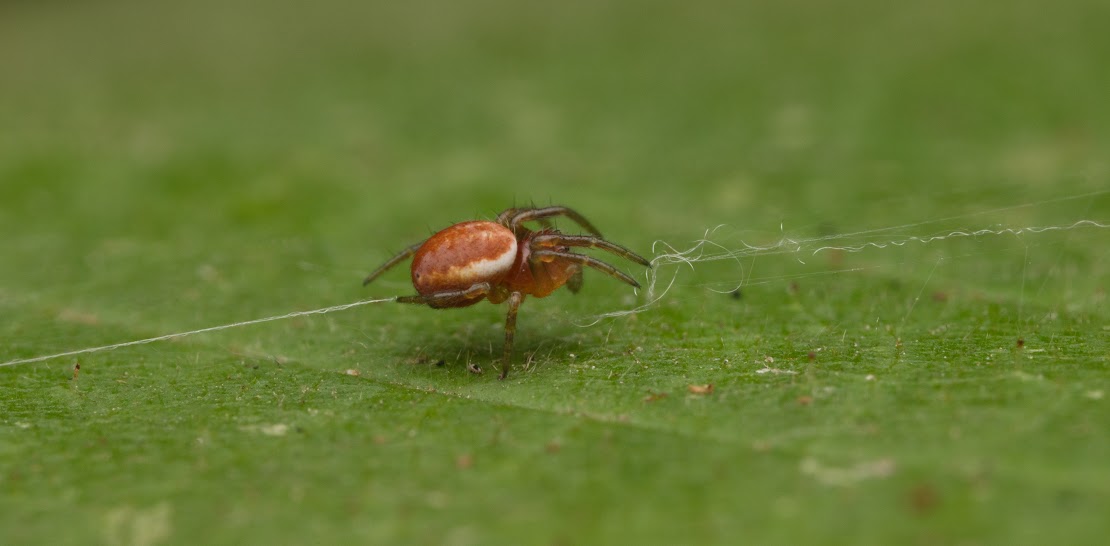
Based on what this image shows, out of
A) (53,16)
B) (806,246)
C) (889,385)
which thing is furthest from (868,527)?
(53,16)

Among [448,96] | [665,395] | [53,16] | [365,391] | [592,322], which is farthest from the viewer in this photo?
[53,16]

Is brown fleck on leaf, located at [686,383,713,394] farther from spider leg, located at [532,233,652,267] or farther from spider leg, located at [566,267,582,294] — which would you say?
spider leg, located at [566,267,582,294]

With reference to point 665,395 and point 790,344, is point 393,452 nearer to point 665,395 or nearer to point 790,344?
point 665,395

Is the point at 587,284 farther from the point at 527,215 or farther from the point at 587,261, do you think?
the point at 587,261

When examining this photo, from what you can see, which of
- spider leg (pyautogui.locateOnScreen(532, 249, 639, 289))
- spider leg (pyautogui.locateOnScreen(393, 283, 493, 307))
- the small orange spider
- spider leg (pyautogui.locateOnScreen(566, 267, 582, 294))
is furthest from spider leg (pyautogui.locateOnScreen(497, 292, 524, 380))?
spider leg (pyautogui.locateOnScreen(566, 267, 582, 294))

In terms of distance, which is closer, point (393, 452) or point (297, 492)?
point (297, 492)

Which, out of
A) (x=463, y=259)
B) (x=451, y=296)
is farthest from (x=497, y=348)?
(x=463, y=259)

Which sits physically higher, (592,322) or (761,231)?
(761,231)

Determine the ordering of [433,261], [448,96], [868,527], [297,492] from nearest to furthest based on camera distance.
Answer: [868,527] < [297,492] < [433,261] < [448,96]

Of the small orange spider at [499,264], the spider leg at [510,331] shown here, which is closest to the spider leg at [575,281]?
the small orange spider at [499,264]
